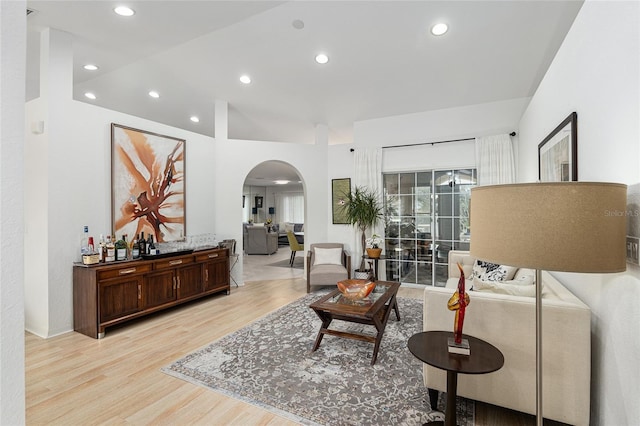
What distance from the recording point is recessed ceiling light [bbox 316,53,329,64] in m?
4.10

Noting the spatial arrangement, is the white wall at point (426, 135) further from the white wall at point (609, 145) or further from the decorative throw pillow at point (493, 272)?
the white wall at point (609, 145)

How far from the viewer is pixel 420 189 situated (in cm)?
529

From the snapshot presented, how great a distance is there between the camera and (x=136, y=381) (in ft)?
7.98

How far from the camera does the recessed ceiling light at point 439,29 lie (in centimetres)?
343

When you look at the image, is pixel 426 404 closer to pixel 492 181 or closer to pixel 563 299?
pixel 563 299

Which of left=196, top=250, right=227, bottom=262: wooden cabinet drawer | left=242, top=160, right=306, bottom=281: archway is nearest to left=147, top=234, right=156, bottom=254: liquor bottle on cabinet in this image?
left=196, top=250, right=227, bottom=262: wooden cabinet drawer

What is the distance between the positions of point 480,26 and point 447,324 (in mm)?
3297

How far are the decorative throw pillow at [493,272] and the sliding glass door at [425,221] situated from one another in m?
1.47

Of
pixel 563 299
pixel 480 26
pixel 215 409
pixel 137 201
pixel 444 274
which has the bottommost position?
pixel 215 409

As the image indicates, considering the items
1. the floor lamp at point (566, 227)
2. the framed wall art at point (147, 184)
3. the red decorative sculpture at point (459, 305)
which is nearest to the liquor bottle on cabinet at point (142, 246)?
the framed wall art at point (147, 184)

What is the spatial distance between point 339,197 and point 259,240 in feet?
14.3

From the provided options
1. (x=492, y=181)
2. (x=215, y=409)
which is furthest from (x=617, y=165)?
(x=492, y=181)

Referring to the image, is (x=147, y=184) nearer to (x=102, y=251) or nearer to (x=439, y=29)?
(x=102, y=251)

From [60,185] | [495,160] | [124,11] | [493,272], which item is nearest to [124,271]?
[60,185]
